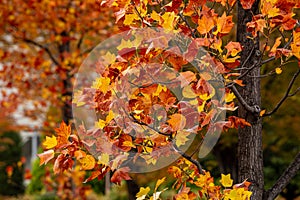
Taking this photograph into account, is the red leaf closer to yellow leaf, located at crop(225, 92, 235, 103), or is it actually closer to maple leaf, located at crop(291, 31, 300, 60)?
yellow leaf, located at crop(225, 92, 235, 103)

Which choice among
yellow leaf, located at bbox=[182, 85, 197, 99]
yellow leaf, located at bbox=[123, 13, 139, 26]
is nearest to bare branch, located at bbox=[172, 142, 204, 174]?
yellow leaf, located at bbox=[182, 85, 197, 99]

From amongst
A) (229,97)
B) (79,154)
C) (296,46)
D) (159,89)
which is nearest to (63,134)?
(79,154)

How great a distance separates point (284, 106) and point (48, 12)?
377 cm

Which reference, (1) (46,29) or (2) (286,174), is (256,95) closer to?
(2) (286,174)

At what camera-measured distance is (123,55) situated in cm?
225

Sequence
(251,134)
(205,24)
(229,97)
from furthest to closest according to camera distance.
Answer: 1. (251,134)
2. (229,97)
3. (205,24)

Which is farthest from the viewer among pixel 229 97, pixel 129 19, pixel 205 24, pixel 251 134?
pixel 251 134

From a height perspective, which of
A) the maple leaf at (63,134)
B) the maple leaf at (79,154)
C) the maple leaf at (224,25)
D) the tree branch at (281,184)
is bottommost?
the tree branch at (281,184)

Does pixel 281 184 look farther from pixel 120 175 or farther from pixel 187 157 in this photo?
pixel 120 175

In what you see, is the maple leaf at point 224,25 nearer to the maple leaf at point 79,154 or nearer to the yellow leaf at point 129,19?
the yellow leaf at point 129,19

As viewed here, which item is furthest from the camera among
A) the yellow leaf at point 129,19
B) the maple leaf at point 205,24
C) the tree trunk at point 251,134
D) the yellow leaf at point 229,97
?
the tree trunk at point 251,134

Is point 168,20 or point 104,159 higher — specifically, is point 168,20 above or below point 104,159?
above

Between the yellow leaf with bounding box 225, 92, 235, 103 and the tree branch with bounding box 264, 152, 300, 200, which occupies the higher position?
the yellow leaf with bounding box 225, 92, 235, 103

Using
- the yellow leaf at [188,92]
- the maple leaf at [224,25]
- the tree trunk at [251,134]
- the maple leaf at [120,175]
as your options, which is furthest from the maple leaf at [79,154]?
the tree trunk at [251,134]
